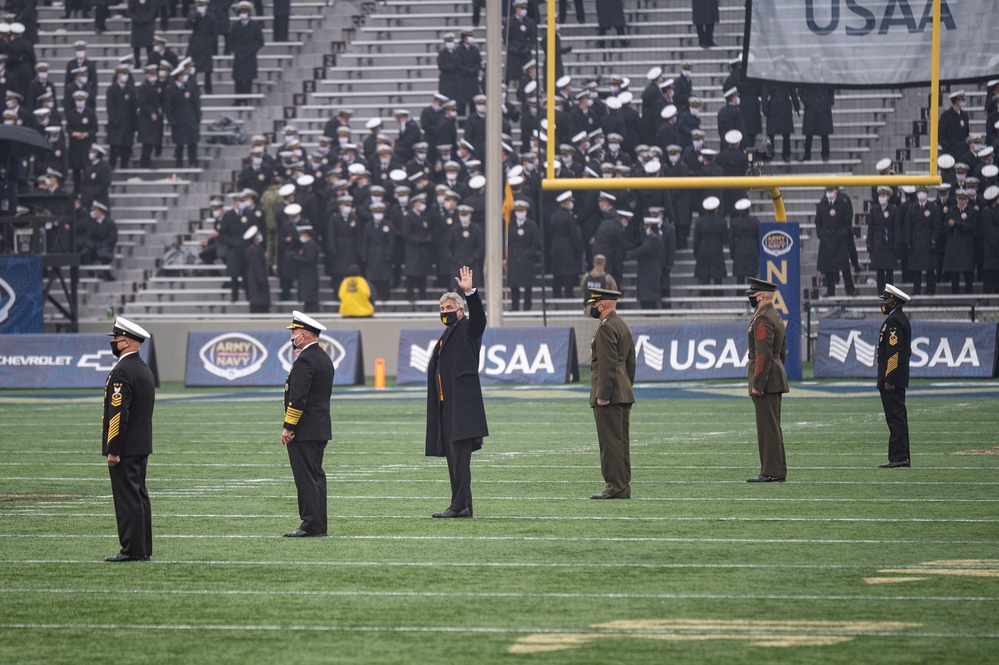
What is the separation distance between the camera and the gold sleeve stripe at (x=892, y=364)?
49.8 feet

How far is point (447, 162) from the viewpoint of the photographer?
31.6 metres

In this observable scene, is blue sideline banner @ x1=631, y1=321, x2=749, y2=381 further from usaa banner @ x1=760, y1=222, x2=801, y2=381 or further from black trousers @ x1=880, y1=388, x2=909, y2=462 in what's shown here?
black trousers @ x1=880, y1=388, x2=909, y2=462

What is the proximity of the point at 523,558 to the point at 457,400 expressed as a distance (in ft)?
6.96

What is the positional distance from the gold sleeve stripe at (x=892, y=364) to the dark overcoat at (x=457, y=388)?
4.97 metres

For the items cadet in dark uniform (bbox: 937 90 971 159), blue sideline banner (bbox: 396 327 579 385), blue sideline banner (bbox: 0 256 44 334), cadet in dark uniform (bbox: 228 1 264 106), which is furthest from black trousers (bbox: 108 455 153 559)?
cadet in dark uniform (bbox: 228 1 264 106)

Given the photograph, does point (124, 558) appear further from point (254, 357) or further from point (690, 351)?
point (254, 357)

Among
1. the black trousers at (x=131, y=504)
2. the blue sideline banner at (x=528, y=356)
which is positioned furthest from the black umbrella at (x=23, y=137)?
the black trousers at (x=131, y=504)

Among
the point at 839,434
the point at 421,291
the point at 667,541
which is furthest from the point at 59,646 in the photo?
the point at 421,291

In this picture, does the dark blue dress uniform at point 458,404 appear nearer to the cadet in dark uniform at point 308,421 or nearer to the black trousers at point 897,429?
the cadet in dark uniform at point 308,421

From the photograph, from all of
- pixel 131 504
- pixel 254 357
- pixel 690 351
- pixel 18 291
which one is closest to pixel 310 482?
pixel 131 504

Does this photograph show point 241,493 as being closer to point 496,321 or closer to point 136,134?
point 496,321

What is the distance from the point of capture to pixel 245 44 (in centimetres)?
3575

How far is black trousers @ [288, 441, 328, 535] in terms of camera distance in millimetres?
10828

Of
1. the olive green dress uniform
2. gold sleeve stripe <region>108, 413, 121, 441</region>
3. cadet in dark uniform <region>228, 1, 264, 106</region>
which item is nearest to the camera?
gold sleeve stripe <region>108, 413, 121, 441</region>
